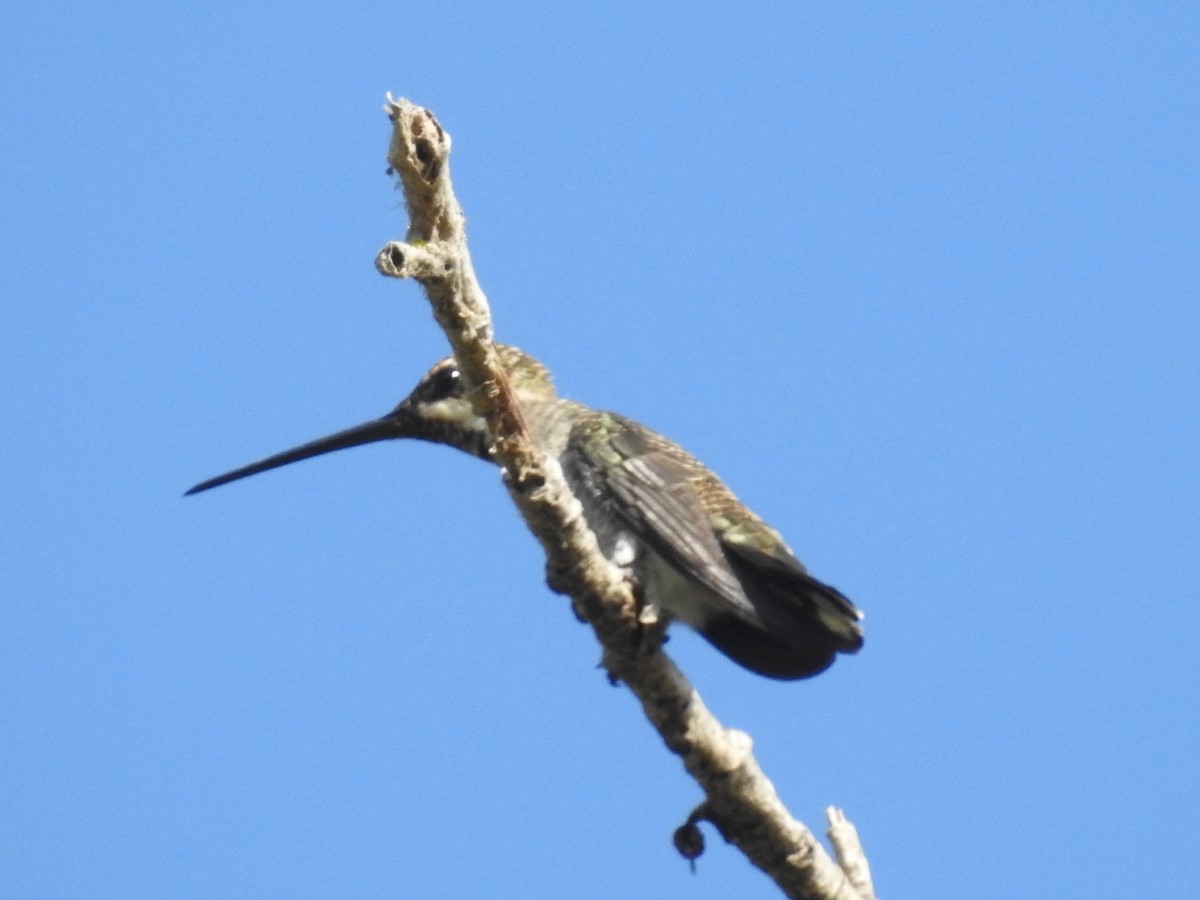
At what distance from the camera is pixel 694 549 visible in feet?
19.8

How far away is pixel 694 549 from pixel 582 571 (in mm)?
819

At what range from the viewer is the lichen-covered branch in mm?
4680

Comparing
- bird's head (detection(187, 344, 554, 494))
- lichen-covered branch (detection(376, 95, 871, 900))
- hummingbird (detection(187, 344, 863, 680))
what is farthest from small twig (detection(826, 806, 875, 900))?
bird's head (detection(187, 344, 554, 494))

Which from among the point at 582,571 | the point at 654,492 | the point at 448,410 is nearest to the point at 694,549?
the point at 654,492

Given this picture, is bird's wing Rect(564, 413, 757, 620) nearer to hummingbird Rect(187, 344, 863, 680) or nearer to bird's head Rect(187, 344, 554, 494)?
hummingbird Rect(187, 344, 863, 680)

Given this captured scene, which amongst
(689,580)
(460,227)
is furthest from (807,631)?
(460,227)

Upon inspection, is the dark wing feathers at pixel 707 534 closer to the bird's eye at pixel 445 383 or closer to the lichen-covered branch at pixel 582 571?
the lichen-covered branch at pixel 582 571

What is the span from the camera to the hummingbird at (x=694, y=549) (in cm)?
595

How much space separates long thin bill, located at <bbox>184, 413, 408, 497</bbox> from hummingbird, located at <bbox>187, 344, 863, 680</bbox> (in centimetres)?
75

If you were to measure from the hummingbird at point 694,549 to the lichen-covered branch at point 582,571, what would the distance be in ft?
0.70

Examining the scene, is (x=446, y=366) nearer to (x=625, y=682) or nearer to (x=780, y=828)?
(x=625, y=682)

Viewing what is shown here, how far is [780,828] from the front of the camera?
5562 millimetres

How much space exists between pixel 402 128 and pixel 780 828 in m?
2.51

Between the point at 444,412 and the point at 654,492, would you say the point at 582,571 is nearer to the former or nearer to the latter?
the point at 654,492
